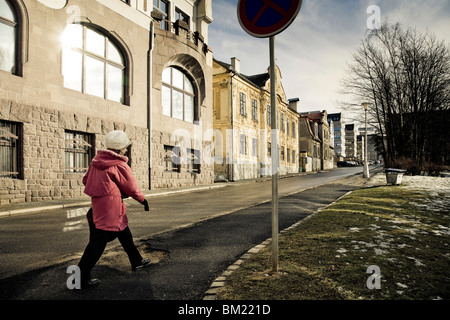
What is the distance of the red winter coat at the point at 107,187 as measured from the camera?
3.02m

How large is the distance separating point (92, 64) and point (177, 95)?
6027 millimetres

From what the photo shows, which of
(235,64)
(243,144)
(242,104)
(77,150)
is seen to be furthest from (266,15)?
(235,64)

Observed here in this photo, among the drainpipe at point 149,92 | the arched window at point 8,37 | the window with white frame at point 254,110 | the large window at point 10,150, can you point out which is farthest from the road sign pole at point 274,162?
the window with white frame at point 254,110

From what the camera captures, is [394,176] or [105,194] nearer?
[105,194]

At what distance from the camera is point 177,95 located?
18047 millimetres

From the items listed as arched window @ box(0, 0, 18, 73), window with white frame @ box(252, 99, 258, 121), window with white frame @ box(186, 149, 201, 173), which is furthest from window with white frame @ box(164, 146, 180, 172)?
window with white frame @ box(252, 99, 258, 121)

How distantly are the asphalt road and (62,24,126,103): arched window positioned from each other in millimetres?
6723

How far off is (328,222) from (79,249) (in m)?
4.69

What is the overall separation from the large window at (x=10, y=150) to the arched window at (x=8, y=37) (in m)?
2.05

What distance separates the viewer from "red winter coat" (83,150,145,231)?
3023 mm

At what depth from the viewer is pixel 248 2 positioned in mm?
2947

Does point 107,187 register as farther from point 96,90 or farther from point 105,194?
point 96,90

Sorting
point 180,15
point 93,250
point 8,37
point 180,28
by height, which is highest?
point 180,15

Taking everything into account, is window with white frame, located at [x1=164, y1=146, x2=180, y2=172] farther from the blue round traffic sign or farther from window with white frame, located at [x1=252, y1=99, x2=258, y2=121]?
the blue round traffic sign
